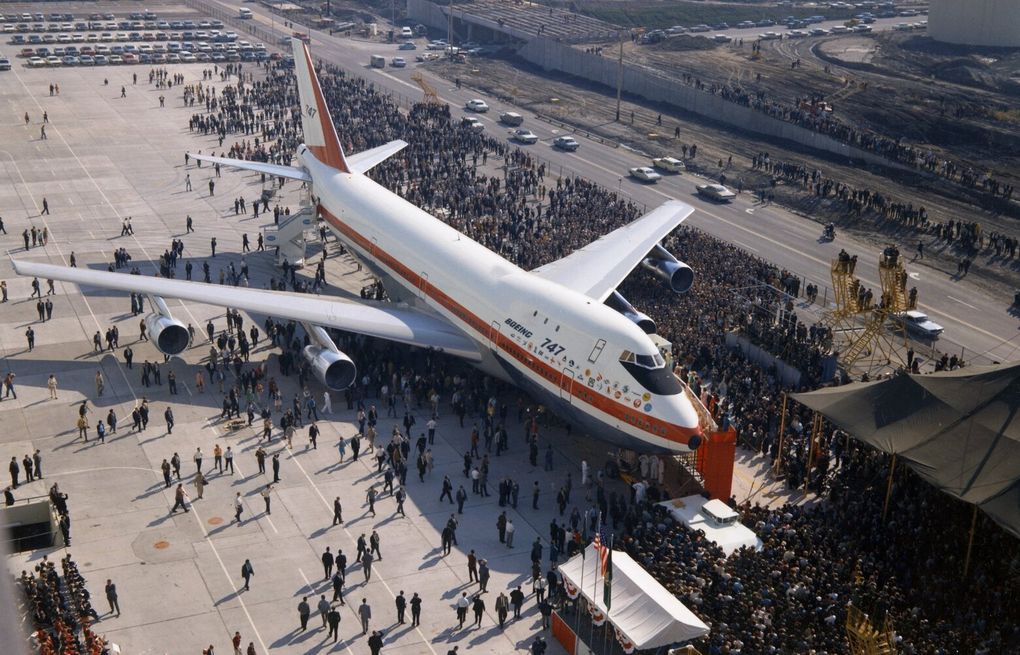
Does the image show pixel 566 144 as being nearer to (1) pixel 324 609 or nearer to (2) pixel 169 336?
(2) pixel 169 336

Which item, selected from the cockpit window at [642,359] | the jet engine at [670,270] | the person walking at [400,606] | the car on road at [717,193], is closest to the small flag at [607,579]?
the person walking at [400,606]

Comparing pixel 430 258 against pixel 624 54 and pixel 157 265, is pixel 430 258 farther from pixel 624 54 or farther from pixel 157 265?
pixel 624 54

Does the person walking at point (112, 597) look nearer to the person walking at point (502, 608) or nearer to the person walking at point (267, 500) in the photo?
the person walking at point (267, 500)

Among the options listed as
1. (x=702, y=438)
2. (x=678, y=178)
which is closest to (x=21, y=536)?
(x=702, y=438)

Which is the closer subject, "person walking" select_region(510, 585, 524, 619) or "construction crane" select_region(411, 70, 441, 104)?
"person walking" select_region(510, 585, 524, 619)

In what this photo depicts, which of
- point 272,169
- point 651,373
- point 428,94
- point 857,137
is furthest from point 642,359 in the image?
point 428,94

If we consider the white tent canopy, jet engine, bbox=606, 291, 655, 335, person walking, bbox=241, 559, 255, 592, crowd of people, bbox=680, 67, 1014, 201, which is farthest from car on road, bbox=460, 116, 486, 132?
the white tent canopy

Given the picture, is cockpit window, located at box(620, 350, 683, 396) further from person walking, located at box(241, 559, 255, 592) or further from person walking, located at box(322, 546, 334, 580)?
person walking, located at box(241, 559, 255, 592)
